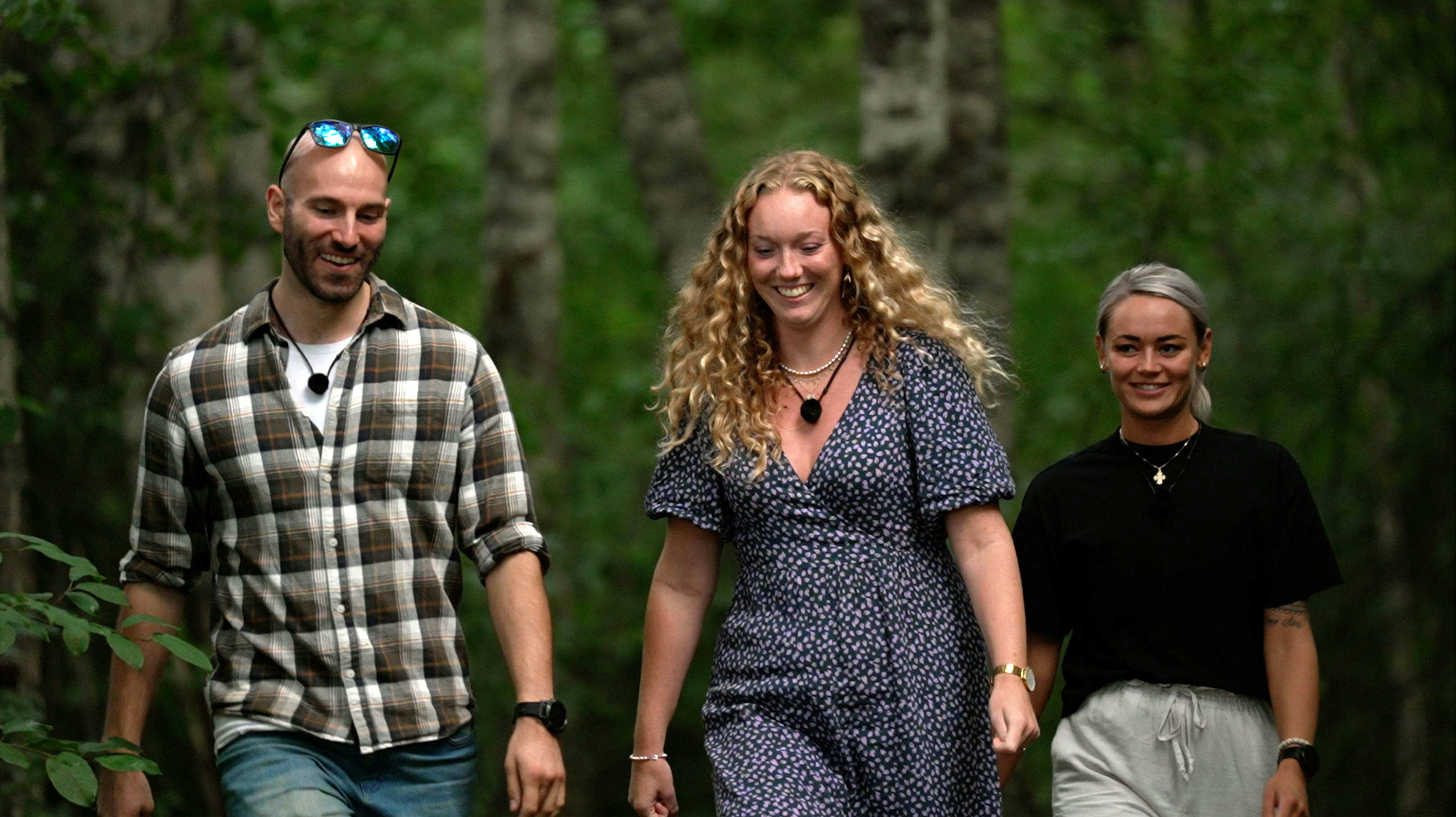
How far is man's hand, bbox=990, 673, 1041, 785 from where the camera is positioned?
4.48 m

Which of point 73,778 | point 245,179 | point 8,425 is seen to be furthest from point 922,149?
point 245,179

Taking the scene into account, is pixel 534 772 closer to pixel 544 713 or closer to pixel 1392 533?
pixel 544 713

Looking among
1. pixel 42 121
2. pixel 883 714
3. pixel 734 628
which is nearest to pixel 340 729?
pixel 734 628

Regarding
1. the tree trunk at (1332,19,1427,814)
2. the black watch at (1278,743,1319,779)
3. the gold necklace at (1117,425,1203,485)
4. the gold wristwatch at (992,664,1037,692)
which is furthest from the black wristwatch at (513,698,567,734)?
the tree trunk at (1332,19,1427,814)

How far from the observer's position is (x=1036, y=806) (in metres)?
9.61

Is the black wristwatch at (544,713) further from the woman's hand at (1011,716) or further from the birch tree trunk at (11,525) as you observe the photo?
the birch tree trunk at (11,525)

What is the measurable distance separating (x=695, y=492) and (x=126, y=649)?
1.49 metres

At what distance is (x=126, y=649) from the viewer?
14.5 feet

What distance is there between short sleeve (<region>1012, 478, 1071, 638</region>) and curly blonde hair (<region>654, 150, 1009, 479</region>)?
38cm

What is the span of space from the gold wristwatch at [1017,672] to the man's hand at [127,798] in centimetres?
214

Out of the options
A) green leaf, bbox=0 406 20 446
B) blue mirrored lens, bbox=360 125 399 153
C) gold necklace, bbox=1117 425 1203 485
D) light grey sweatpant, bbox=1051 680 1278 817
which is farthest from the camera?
green leaf, bbox=0 406 20 446

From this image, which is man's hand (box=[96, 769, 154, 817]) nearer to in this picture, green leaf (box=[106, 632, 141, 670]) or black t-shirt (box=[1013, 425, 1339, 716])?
green leaf (box=[106, 632, 141, 670])

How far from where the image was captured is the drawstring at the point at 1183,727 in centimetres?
497

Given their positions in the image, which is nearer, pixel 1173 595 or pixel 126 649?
pixel 126 649
